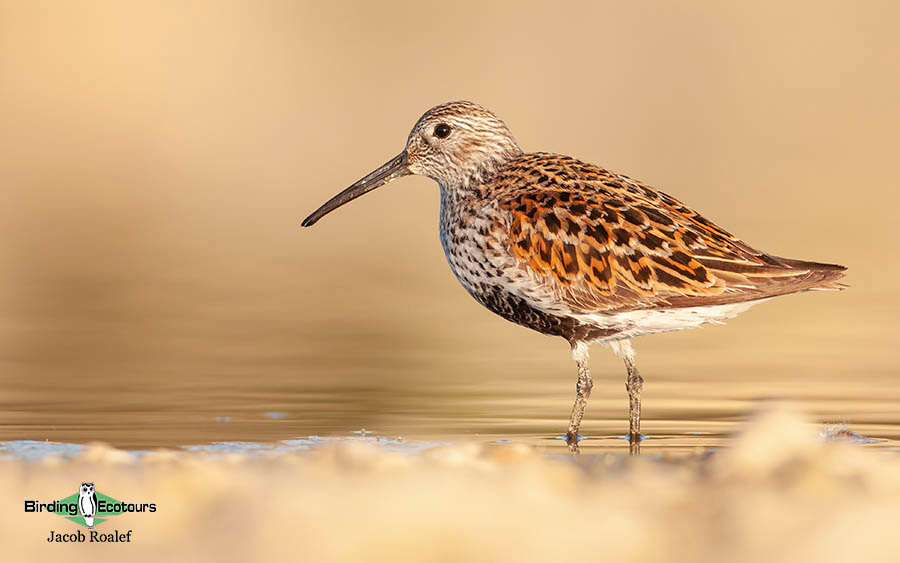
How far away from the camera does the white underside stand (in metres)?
10.8

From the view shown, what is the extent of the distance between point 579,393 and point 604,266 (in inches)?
38.5

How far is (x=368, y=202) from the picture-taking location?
103 feet

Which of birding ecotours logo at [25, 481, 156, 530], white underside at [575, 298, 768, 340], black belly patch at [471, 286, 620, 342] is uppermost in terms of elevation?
black belly patch at [471, 286, 620, 342]

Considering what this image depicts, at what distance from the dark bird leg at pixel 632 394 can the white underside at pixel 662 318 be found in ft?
1.34

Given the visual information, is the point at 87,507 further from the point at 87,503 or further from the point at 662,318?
the point at 662,318

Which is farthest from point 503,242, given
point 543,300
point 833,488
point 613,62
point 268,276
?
point 613,62

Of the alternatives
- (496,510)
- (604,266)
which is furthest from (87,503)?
(604,266)

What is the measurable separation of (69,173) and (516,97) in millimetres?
10812

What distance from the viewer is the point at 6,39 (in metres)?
38.2

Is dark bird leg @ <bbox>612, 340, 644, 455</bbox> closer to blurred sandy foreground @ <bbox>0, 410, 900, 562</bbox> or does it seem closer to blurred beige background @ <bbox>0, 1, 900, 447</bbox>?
blurred beige background @ <bbox>0, 1, 900, 447</bbox>

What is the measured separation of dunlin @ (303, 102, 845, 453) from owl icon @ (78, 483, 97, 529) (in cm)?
388

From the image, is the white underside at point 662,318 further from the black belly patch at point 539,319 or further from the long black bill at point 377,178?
the long black bill at point 377,178

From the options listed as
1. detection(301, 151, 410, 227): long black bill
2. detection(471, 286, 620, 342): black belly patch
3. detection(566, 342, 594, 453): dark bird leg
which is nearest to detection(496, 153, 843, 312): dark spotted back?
detection(471, 286, 620, 342): black belly patch

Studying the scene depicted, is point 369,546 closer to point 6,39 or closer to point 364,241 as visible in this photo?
point 364,241
